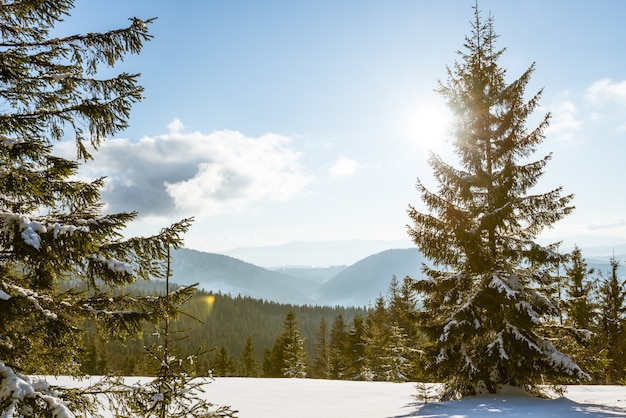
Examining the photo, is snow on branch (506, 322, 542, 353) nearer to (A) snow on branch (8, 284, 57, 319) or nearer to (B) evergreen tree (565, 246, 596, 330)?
(A) snow on branch (8, 284, 57, 319)

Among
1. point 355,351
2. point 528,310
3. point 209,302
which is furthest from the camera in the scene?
point 209,302

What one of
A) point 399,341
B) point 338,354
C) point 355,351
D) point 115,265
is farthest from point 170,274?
point 338,354

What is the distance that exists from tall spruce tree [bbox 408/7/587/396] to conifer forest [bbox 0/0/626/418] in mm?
47

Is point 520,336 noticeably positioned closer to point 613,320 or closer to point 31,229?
point 31,229

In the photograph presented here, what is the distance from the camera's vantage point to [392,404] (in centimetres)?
1252

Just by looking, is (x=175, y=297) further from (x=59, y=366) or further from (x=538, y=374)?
(x=538, y=374)

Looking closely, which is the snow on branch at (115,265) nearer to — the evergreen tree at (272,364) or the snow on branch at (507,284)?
the snow on branch at (507,284)

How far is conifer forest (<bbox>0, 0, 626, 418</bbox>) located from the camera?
4703mm

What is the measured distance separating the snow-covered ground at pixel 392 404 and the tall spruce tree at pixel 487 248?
3.79ft

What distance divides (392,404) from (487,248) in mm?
6211

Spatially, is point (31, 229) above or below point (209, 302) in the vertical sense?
above

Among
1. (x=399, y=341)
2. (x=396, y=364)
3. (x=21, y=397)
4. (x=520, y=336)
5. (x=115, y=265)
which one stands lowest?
(x=396, y=364)

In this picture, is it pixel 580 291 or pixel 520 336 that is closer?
pixel 520 336

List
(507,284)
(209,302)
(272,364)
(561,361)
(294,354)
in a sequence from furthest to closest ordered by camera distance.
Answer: (209,302) → (272,364) → (294,354) → (507,284) → (561,361)
